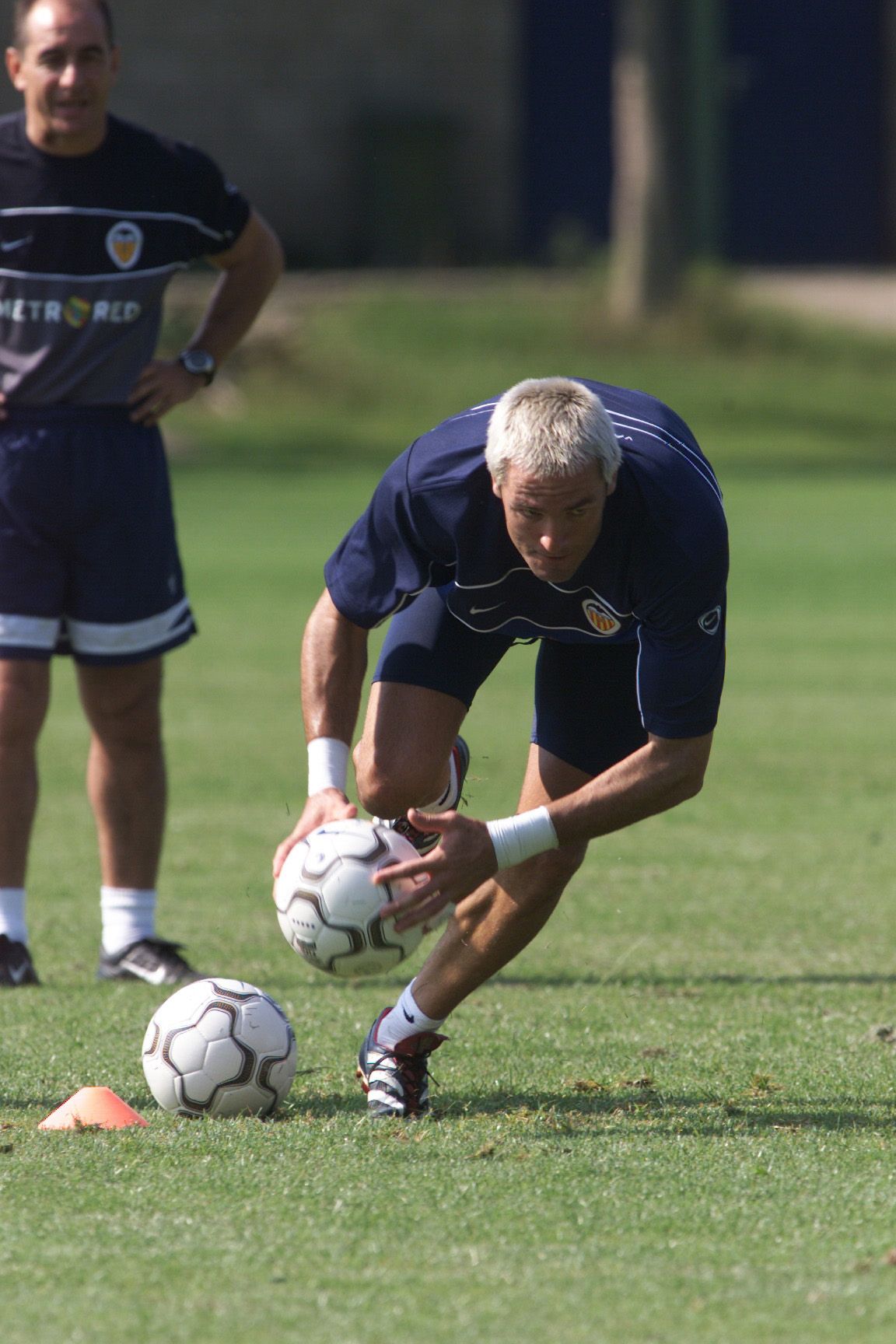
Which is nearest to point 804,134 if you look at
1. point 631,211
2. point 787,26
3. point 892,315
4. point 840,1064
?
point 787,26

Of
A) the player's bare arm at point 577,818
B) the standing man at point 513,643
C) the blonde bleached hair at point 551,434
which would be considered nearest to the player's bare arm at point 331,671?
the standing man at point 513,643

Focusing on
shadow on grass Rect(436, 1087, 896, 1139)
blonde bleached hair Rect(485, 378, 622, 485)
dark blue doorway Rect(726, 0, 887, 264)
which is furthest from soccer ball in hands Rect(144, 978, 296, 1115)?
dark blue doorway Rect(726, 0, 887, 264)

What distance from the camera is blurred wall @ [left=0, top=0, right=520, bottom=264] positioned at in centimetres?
3616

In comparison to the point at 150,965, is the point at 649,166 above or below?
above

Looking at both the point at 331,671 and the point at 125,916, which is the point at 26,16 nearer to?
the point at 331,671

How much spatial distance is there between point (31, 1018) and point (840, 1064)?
7.53ft

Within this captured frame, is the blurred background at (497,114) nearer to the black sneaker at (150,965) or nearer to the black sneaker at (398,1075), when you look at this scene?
the black sneaker at (150,965)

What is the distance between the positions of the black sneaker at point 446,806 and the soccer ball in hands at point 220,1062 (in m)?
0.58

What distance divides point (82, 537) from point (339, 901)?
223 cm

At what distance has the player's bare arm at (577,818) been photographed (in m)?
4.34

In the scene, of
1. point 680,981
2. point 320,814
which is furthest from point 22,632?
point 680,981

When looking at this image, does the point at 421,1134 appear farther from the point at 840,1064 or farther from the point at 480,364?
the point at 480,364

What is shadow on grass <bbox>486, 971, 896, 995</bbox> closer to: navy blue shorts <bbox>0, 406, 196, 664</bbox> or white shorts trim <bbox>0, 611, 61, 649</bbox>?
navy blue shorts <bbox>0, 406, 196, 664</bbox>

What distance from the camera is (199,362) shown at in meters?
6.73
